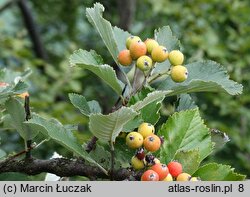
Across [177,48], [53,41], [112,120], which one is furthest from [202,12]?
[112,120]

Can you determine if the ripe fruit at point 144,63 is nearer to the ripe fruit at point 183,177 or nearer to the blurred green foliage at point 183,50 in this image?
the ripe fruit at point 183,177

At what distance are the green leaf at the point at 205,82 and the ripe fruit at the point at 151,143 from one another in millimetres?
101

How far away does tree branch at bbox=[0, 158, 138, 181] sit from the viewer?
725 mm

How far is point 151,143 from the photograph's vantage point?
0.70 meters

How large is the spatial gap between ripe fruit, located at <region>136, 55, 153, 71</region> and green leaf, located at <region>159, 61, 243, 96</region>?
0.17 feet

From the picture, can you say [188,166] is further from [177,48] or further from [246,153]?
[246,153]

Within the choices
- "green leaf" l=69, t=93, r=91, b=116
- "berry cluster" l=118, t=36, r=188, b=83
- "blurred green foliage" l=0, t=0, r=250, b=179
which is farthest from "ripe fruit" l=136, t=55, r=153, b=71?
"blurred green foliage" l=0, t=0, r=250, b=179

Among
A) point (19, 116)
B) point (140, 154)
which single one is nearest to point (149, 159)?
point (140, 154)

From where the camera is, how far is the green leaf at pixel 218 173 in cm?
69

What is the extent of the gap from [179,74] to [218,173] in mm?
153

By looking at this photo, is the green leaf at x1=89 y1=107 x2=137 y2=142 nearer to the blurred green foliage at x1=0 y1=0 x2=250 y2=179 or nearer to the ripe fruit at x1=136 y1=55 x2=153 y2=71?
the ripe fruit at x1=136 y1=55 x2=153 y2=71

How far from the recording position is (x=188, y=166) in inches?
28.0
